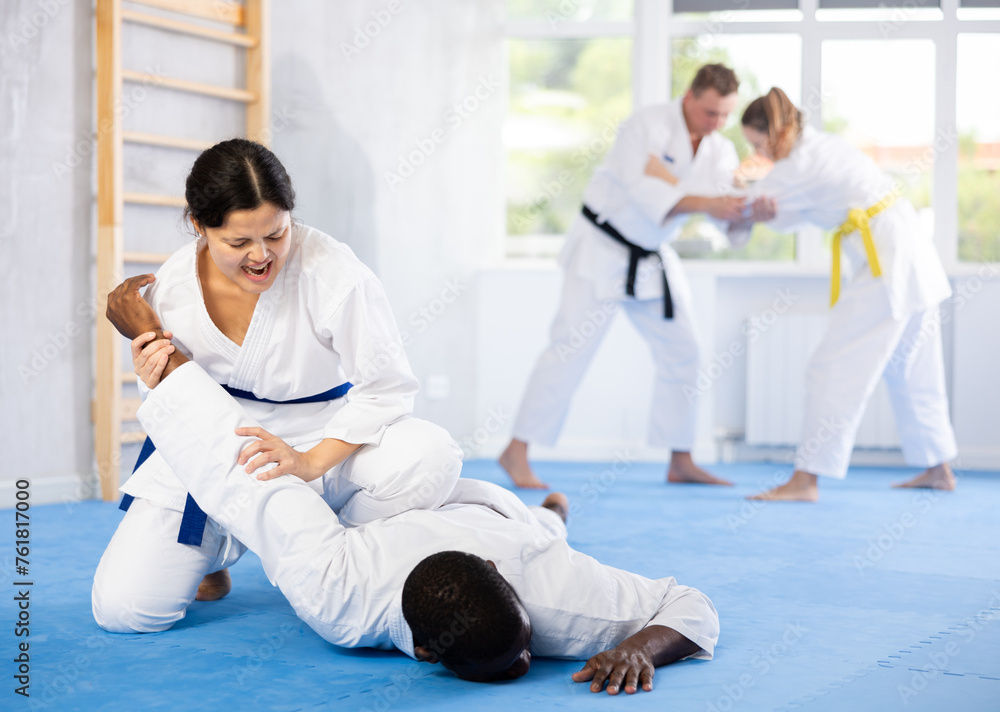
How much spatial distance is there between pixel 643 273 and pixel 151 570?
244 cm

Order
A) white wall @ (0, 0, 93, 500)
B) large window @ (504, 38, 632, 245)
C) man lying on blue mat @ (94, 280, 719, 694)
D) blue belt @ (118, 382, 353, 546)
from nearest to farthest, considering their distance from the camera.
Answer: man lying on blue mat @ (94, 280, 719, 694) < blue belt @ (118, 382, 353, 546) < white wall @ (0, 0, 93, 500) < large window @ (504, 38, 632, 245)

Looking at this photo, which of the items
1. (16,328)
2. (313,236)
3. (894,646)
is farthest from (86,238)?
(894,646)

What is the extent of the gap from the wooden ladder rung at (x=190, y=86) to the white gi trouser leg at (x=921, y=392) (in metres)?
2.74

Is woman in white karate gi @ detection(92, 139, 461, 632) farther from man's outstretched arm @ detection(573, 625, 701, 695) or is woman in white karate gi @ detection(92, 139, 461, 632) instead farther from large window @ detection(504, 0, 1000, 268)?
large window @ detection(504, 0, 1000, 268)

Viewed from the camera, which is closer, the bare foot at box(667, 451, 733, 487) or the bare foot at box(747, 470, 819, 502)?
the bare foot at box(747, 470, 819, 502)

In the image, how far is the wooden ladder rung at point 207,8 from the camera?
11.7 feet

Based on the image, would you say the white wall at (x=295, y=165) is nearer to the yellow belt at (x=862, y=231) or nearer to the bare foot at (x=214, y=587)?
the bare foot at (x=214, y=587)

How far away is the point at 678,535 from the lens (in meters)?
2.88

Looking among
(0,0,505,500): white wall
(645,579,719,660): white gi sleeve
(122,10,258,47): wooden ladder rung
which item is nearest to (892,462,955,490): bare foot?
A: (0,0,505,500): white wall

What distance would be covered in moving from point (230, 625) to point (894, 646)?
129cm

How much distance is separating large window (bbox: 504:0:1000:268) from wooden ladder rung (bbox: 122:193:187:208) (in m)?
2.02

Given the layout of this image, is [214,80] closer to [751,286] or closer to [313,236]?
[313,236]

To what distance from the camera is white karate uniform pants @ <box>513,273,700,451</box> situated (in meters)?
3.88

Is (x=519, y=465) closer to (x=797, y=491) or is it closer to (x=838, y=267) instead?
(x=797, y=491)
